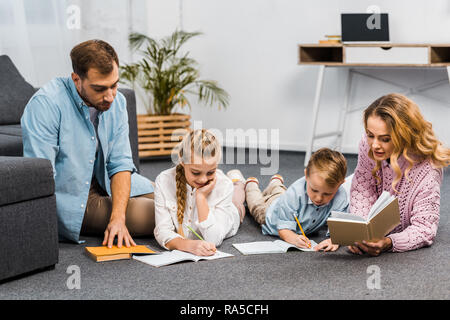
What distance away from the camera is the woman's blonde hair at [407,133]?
81.7 inches

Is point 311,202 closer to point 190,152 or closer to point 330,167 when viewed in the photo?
point 330,167

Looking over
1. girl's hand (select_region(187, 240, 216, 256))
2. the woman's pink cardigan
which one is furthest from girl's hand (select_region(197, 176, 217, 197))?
the woman's pink cardigan

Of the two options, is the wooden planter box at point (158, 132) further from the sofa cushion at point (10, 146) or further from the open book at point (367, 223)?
the open book at point (367, 223)

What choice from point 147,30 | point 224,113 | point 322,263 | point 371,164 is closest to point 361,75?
point 224,113

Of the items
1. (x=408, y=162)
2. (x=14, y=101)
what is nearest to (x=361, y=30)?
(x=408, y=162)

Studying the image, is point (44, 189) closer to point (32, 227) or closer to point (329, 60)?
point (32, 227)

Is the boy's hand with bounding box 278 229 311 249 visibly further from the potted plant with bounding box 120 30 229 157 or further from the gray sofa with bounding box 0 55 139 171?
the potted plant with bounding box 120 30 229 157

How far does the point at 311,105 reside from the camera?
4496 millimetres

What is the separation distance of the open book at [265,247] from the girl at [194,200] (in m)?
0.09

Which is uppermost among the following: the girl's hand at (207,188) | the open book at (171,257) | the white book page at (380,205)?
the girl's hand at (207,188)

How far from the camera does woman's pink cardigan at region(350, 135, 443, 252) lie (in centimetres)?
209

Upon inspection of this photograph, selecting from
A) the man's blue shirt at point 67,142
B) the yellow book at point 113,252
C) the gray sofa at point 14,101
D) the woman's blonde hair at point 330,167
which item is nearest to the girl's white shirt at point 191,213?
the yellow book at point 113,252

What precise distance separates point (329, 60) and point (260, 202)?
5.82 feet

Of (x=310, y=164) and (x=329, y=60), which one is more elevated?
(x=329, y=60)
